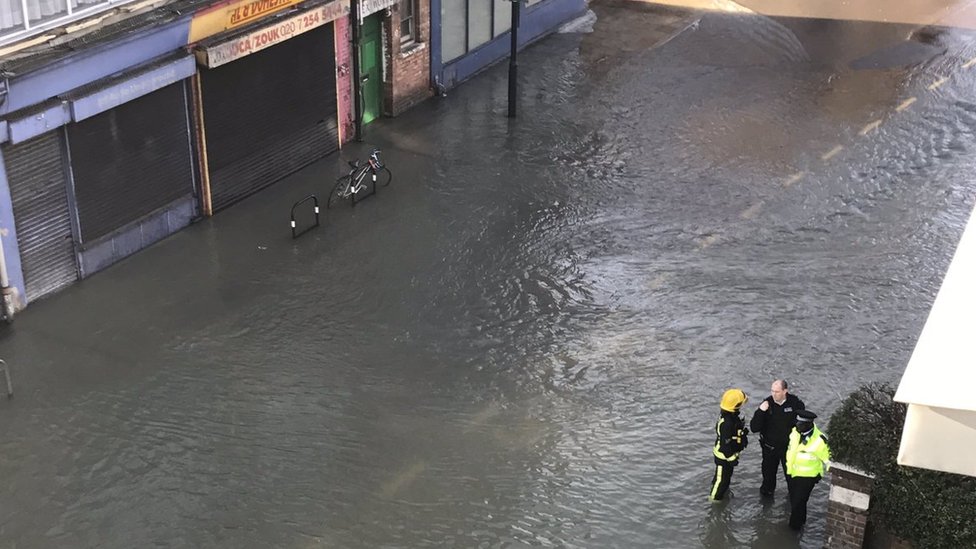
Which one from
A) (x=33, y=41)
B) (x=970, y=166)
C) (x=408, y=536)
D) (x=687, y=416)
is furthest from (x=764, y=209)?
(x=33, y=41)

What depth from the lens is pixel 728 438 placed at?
13.0 meters

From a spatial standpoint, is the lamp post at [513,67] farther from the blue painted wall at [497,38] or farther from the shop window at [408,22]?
the shop window at [408,22]

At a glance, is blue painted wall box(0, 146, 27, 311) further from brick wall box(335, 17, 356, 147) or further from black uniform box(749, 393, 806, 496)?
black uniform box(749, 393, 806, 496)

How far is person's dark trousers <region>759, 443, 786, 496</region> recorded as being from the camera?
13.2m

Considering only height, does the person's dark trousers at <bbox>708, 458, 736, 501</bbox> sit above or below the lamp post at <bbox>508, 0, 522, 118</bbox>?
below

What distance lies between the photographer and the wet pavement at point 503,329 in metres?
13.4

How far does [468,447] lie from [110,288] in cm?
624

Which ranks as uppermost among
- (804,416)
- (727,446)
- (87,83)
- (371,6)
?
(87,83)

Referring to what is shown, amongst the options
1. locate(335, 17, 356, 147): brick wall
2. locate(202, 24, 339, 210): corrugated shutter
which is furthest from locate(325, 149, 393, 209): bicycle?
locate(335, 17, 356, 147): brick wall

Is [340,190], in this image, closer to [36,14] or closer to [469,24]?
[36,14]

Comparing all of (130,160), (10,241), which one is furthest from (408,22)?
(10,241)

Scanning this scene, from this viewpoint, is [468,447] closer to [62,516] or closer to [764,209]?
[62,516]

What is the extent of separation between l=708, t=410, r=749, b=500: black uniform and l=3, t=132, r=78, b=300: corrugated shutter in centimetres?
941

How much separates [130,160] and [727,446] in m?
9.76
